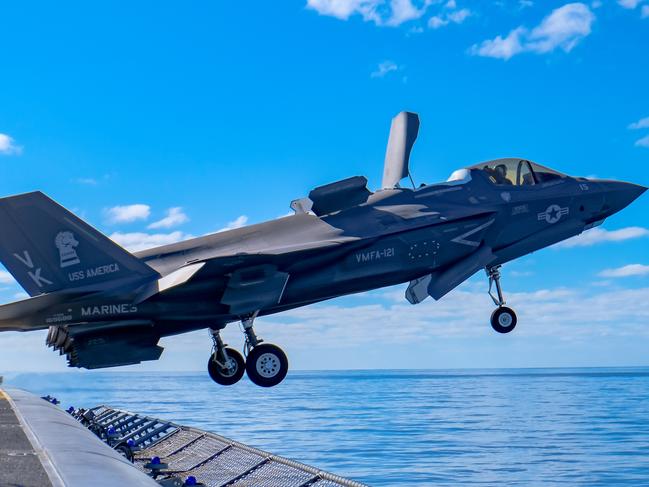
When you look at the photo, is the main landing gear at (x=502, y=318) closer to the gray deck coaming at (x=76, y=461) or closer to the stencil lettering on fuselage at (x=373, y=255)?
the stencil lettering on fuselage at (x=373, y=255)

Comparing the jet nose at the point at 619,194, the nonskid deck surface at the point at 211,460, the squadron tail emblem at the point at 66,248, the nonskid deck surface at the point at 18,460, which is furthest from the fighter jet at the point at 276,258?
the nonskid deck surface at the point at 18,460

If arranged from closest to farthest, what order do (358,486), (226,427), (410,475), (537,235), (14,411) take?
(358,486)
(14,411)
(537,235)
(410,475)
(226,427)

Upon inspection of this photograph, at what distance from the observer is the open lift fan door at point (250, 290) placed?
57.0ft

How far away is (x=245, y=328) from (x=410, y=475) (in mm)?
39774

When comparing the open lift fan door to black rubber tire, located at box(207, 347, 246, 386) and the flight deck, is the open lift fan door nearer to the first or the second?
black rubber tire, located at box(207, 347, 246, 386)

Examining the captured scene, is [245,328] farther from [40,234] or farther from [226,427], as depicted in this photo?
[226,427]

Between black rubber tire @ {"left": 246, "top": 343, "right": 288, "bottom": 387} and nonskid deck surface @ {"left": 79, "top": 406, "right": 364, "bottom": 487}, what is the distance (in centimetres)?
232

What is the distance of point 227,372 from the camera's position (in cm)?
1928

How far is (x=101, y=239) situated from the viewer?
17.6 m

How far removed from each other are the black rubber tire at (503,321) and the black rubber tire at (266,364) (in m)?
5.47

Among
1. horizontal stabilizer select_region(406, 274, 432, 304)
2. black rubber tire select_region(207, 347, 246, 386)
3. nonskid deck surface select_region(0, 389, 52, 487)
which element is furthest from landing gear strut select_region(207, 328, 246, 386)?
nonskid deck surface select_region(0, 389, 52, 487)

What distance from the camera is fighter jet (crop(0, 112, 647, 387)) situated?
17.1 metres

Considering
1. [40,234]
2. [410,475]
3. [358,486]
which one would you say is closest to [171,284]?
[40,234]

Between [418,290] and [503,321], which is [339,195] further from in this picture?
[503,321]
